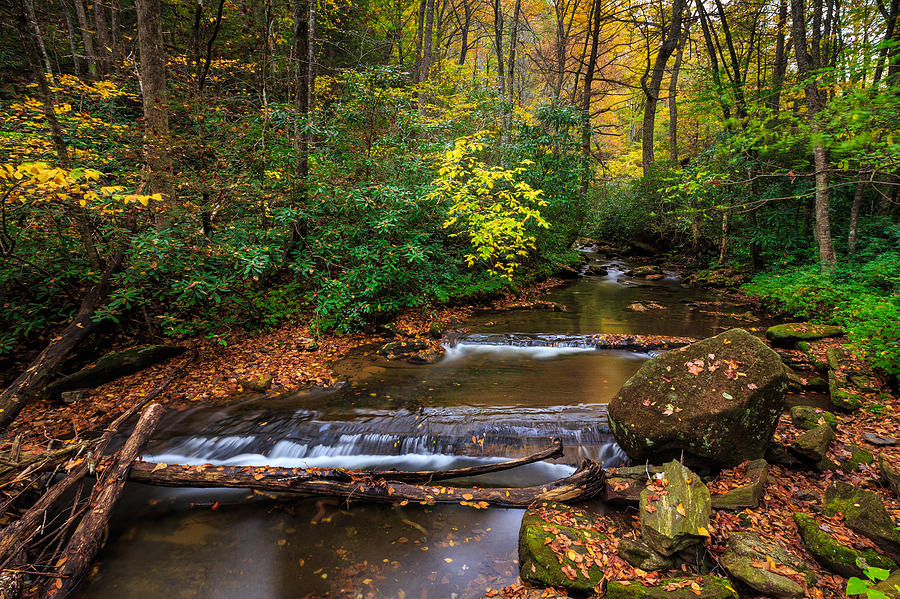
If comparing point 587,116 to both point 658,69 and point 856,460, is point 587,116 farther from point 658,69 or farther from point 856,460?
point 856,460

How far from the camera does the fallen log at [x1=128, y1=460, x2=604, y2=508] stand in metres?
3.73

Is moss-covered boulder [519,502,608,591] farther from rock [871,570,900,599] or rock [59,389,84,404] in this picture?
rock [59,389,84,404]

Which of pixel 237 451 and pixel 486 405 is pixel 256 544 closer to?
pixel 237 451

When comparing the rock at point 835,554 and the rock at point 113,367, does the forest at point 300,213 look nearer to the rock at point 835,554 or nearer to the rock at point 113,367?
the rock at point 835,554

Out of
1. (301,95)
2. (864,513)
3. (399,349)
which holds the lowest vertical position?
(399,349)

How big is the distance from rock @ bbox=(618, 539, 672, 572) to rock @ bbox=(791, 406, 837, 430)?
2.92 m

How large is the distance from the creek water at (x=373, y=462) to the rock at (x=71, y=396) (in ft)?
4.87

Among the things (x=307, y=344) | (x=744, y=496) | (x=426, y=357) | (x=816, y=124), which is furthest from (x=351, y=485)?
(x=816, y=124)

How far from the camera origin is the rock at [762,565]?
8.48ft

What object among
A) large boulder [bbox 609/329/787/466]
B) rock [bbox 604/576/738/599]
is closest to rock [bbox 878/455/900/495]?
large boulder [bbox 609/329/787/466]

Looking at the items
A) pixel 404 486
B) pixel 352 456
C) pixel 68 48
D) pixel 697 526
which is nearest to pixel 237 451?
pixel 352 456

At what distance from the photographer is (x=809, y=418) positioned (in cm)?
439

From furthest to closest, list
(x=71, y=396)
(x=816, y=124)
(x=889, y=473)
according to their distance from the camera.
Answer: (x=816, y=124) < (x=71, y=396) < (x=889, y=473)

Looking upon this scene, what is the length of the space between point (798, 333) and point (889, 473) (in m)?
4.53
